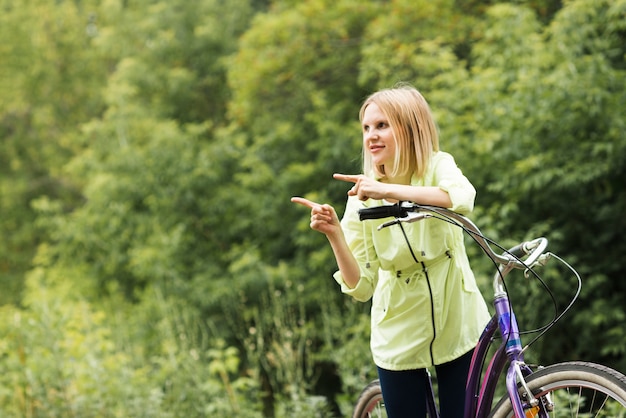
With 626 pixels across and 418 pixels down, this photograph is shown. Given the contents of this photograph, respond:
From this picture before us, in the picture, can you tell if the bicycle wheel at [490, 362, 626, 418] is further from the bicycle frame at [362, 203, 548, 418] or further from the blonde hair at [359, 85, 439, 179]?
the blonde hair at [359, 85, 439, 179]

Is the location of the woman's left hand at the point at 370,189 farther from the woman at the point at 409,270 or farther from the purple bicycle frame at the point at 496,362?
the purple bicycle frame at the point at 496,362

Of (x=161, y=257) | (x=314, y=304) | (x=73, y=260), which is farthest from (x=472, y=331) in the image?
(x=73, y=260)

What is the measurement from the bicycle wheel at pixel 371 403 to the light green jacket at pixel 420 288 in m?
0.39

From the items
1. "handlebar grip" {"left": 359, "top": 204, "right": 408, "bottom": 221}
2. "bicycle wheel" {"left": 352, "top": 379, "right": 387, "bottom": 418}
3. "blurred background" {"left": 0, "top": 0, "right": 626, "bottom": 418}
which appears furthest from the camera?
"blurred background" {"left": 0, "top": 0, "right": 626, "bottom": 418}

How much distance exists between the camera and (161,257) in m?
9.38

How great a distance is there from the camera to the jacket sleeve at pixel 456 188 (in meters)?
1.84

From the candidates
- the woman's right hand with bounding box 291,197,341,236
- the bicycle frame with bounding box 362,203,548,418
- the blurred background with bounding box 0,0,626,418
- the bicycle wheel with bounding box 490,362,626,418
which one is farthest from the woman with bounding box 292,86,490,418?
the blurred background with bounding box 0,0,626,418

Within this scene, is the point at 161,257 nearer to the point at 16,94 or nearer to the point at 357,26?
the point at 357,26

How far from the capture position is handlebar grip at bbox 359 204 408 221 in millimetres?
1766

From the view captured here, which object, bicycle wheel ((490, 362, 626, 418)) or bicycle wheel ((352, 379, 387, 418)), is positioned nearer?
bicycle wheel ((490, 362, 626, 418))

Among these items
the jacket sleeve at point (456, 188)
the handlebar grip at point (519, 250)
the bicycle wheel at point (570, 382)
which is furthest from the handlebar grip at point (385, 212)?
the bicycle wheel at point (570, 382)

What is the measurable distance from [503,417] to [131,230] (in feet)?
30.5

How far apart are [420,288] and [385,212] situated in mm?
401

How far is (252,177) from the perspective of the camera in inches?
376
